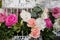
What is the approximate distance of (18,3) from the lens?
185cm

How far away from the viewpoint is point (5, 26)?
1.76 metres

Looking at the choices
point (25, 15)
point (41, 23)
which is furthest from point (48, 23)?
point (25, 15)

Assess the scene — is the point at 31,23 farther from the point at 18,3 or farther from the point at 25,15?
the point at 18,3

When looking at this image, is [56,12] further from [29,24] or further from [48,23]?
[29,24]

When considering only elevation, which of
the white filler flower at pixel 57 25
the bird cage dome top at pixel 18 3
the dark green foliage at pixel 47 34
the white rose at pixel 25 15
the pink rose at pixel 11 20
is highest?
the bird cage dome top at pixel 18 3

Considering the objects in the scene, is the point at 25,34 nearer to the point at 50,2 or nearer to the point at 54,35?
the point at 54,35

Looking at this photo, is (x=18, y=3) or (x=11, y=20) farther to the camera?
(x=18, y=3)

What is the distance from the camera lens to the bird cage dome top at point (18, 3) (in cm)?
184

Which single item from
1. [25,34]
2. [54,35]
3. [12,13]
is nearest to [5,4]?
[12,13]

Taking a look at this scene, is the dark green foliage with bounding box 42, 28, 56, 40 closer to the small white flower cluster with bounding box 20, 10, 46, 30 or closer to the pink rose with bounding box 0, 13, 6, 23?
the small white flower cluster with bounding box 20, 10, 46, 30

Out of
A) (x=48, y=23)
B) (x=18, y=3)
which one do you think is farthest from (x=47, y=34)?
(x=18, y=3)

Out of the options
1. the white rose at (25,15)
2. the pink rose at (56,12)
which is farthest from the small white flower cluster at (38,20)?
the pink rose at (56,12)

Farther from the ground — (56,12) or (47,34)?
(56,12)

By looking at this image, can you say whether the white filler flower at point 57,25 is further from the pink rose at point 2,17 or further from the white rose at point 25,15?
the pink rose at point 2,17
